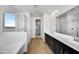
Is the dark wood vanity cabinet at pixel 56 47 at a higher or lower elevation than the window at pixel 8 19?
lower

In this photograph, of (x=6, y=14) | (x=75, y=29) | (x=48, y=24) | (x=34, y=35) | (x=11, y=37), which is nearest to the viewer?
(x=6, y=14)

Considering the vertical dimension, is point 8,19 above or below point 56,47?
above

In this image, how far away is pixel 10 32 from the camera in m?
1.90

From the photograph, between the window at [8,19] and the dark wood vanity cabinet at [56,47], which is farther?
the dark wood vanity cabinet at [56,47]

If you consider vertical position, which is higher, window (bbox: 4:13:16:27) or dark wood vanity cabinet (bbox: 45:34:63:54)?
window (bbox: 4:13:16:27)

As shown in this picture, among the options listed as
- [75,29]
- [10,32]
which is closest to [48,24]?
[75,29]

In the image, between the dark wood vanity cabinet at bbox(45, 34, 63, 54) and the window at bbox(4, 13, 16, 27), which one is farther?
the dark wood vanity cabinet at bbox(45, 34, 63, 54)

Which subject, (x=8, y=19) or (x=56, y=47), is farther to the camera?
(x=56, y=47)
